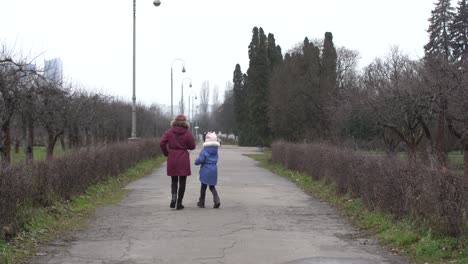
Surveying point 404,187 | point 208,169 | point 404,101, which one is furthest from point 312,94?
point 404,187

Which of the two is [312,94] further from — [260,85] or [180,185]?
[180,185]

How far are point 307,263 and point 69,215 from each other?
5.33 meters

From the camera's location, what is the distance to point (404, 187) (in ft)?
28.9

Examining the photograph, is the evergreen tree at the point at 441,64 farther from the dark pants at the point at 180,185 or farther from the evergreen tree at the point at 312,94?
the evergreen tree at the point at 312,94

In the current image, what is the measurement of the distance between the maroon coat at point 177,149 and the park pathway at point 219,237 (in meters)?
0.81

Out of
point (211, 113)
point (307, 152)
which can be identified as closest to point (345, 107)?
point (307, 152)

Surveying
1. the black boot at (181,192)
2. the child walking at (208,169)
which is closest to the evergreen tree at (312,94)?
the child walking at (208,169)

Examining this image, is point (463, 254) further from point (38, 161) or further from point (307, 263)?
point (38, 161)

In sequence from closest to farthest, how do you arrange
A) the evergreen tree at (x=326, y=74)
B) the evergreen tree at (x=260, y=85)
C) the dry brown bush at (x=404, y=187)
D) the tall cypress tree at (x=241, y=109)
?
1. the dry brown bush at (x=404, y=187)
2. the evergreen tree at (x=326, y=74)
3. the evergreen tree at (x=260, y=85)
4. the tall cypress tree at (x=241, y=109)

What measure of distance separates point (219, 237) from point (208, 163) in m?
3.62

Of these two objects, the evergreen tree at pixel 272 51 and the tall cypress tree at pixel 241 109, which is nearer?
the evergreen tree at pixel 272 51

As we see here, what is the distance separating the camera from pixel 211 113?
135 metres

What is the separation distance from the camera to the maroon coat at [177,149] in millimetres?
11266

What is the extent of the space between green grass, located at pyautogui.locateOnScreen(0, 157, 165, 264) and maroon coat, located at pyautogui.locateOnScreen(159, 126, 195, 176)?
5.97 ft
